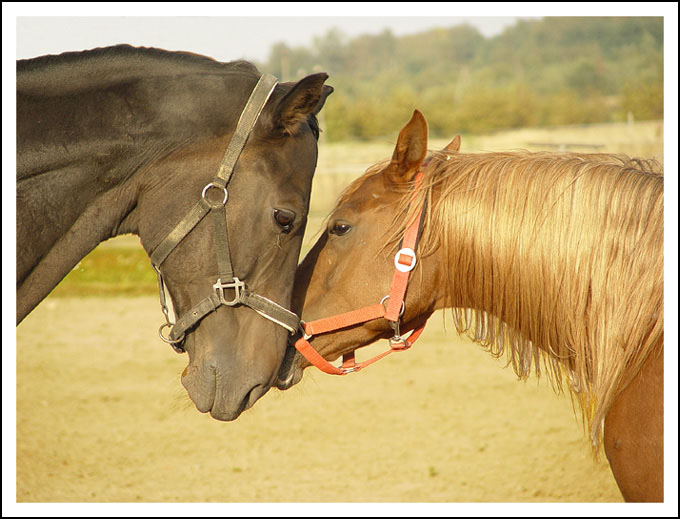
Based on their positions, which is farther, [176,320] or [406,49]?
[406,49]

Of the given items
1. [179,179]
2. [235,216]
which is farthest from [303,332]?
[179,179]

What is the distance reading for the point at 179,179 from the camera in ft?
8.16

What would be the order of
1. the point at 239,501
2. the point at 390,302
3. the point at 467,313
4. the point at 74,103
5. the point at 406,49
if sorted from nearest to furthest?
the point at 74,103 < the point at 390,302 < the point at 467,313 < the point at 239,501 < the point at 406,49

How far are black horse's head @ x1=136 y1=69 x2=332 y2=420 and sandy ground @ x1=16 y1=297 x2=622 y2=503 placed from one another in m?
1.36

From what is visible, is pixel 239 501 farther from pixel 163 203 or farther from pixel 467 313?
pixel 163 203

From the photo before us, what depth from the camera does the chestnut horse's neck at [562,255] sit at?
8.14 ft

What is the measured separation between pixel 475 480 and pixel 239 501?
2019 millimetres

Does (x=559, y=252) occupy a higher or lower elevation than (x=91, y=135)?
lower

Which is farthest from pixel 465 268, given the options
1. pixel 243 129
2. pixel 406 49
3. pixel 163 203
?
pixel 406 49

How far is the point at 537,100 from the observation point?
108ft

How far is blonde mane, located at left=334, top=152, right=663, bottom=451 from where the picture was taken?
8.14ft

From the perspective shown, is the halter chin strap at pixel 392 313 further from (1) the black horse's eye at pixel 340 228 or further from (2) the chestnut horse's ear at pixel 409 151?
(1) the black horse's eye at pixel 340 228

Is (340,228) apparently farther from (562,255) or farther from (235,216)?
(562,255)

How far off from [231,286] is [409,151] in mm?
969
